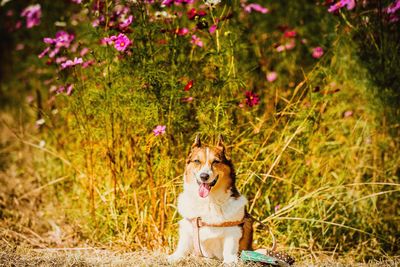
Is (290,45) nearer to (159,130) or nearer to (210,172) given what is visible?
(159,130)

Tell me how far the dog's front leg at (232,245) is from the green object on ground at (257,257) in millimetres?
59

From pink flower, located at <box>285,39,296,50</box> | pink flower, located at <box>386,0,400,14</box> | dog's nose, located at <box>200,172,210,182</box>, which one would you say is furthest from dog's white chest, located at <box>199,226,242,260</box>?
pink flower, located at <box>285,39,296,50</box>

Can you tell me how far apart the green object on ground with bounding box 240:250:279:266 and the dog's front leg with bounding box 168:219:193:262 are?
0.36 metres

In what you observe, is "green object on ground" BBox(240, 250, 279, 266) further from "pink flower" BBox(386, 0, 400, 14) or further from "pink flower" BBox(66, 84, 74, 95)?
"pink flower" BBox(386, 0, 400, 14)

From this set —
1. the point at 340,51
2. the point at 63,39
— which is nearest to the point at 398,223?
the point at 340,51

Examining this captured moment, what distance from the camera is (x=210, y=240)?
3625 mm

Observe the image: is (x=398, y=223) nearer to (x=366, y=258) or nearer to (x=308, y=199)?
(x=366, y=258)

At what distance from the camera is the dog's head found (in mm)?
3475

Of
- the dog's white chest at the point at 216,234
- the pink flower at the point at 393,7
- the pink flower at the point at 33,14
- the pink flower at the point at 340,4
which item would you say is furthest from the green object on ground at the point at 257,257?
the pink flower at the point at 33,14

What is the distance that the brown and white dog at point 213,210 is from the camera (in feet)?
11.7

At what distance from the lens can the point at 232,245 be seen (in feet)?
11.7

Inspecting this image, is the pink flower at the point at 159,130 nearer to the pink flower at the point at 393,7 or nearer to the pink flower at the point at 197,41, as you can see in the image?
the pink flower at the point at 197,41

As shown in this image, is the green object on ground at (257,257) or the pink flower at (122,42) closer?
the green object on ground at (257,257)

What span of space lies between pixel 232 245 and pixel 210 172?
1.64 feet
